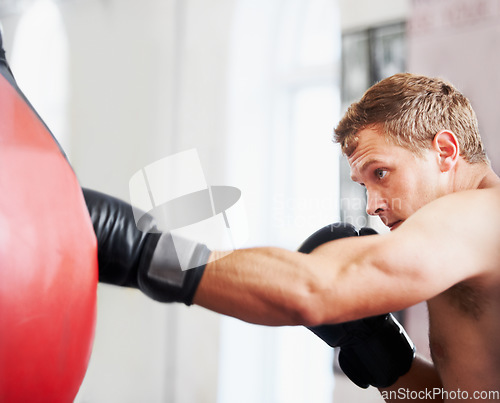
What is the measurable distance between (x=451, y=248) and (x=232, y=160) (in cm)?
54

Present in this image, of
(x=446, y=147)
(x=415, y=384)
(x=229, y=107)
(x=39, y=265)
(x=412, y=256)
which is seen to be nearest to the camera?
(x=39, y=265)

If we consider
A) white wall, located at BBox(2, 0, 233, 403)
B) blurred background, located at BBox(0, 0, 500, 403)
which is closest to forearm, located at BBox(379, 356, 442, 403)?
blurred background, located at BBox(0, 0, 500, 403)

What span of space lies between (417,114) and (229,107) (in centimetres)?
48

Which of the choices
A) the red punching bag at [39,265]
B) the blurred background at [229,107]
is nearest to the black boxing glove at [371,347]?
the blurred background at [229,107]

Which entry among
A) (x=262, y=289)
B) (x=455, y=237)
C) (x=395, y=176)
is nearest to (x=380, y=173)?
(x=395, y=176)

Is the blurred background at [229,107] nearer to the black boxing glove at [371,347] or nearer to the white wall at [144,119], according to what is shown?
the white wall at [144,119]

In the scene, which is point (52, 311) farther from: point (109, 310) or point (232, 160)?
point (109, 310)

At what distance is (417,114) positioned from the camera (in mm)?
686

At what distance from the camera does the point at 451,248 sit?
1.86 ft

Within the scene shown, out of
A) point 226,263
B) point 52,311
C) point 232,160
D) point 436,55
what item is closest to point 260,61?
point 232,160

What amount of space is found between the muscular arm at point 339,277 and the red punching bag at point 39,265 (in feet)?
0.46

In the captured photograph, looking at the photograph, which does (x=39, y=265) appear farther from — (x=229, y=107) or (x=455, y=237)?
(x=229, y=107)

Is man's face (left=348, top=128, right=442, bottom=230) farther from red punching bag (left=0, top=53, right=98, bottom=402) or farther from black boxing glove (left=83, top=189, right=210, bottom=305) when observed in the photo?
red punching bag (left=0, top=53, right=98, bottom=402)

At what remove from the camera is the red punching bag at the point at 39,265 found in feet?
1.39
